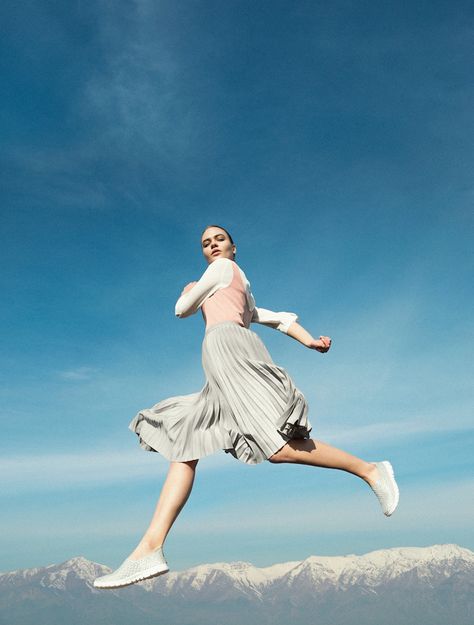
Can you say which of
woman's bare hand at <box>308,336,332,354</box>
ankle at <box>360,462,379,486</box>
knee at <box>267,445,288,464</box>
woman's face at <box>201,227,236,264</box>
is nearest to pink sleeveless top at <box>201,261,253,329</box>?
woman's face at <box>201,227,236,264</box>

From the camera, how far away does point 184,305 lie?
16.3ft

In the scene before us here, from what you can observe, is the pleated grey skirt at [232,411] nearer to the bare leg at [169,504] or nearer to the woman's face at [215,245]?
the bare leg at [169,504]

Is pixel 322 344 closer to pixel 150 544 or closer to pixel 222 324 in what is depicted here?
pixel 222 324

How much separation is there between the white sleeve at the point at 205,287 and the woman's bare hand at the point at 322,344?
2.87 feet

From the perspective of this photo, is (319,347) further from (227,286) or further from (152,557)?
(152,557)

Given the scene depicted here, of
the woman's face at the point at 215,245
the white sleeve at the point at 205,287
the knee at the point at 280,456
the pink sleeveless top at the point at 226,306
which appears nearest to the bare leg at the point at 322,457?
the knee at the point at 280,456

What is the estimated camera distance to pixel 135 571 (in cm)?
418

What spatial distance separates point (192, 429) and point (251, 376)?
59 centimetres

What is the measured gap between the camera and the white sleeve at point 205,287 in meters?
4.97

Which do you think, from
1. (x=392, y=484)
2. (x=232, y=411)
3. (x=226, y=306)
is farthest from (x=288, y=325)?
(x=392, y=484)

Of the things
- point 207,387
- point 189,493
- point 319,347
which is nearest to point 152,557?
point 189,493

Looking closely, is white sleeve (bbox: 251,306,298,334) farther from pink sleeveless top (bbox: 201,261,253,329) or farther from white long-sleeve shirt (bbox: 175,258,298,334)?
pink sleeveless top (bbox: 201,261,253,329)

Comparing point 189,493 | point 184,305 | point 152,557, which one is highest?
point 184,305

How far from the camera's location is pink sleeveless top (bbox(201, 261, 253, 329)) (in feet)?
16.5
